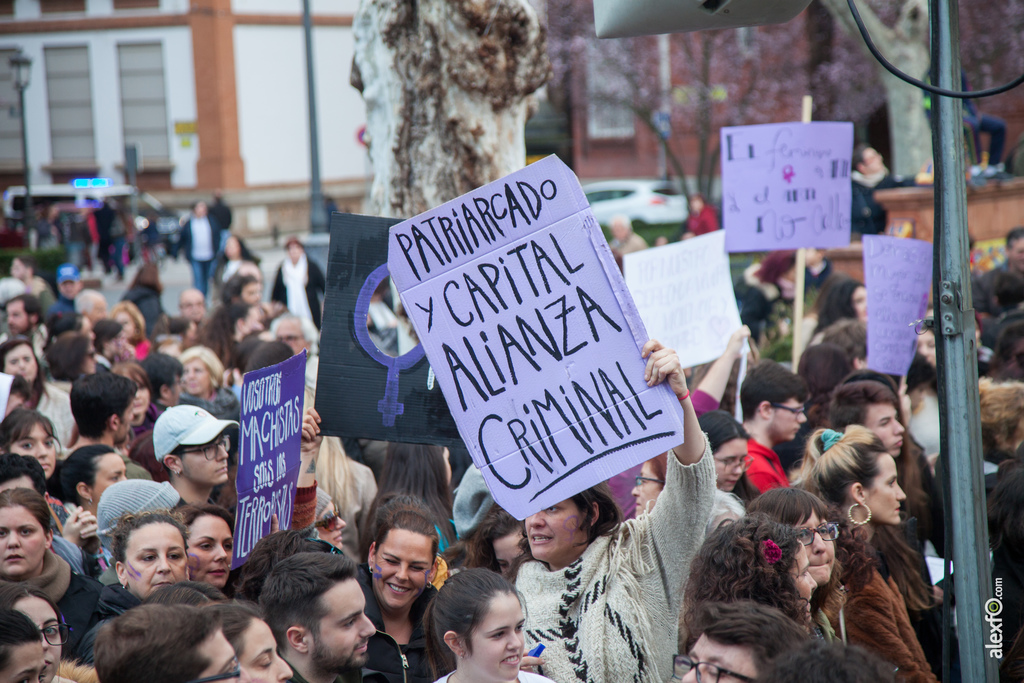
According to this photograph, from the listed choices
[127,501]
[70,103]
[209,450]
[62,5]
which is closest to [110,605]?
[127,501]

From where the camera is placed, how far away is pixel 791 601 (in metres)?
2.85

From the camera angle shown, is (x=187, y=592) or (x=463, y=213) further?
(x=463, y=213)

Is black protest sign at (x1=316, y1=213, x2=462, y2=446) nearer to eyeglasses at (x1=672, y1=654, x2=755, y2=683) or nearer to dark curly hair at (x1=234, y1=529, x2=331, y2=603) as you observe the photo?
dark curly hair at (x1=234, y1=529, x2=331, y2=603)

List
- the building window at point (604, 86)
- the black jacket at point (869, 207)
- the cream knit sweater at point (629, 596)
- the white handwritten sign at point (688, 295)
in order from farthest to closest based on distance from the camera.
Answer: the building window at point (604, 86) → the black jacket at point (869, 207) → the white handwritten sign at point (688, 295) → the cream knit sweater at point (629, 596)

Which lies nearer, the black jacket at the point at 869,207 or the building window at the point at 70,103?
the black jacket at the point at 869,207

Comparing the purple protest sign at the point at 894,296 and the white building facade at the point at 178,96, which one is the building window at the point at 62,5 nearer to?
the white building facade at the point at 178,96

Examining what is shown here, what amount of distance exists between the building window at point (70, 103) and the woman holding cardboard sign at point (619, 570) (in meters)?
31.9

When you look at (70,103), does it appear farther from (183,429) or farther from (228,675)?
(228,675)

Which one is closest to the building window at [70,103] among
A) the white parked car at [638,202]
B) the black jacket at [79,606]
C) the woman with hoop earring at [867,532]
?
the white parked car at [638,202]

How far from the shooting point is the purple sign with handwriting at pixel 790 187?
674cm

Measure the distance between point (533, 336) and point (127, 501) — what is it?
1853 millimetres

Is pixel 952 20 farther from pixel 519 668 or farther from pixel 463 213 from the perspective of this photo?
pixel 519 668

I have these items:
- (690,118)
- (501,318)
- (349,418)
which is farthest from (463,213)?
(690,118)

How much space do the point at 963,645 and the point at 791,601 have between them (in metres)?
0.46
